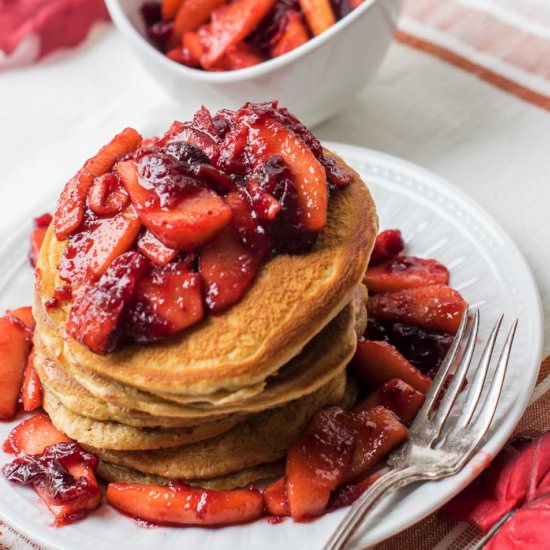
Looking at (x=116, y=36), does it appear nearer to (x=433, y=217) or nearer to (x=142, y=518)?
(x=433, y=217)

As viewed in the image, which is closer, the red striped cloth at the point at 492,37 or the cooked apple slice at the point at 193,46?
the cooked apple slice at the point at 193,46

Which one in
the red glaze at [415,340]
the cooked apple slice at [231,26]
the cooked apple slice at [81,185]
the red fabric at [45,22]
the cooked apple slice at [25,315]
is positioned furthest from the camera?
the red fabric at [45,22]

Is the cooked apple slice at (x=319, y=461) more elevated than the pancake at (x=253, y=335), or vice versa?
the pancake at (x=253, y=335)

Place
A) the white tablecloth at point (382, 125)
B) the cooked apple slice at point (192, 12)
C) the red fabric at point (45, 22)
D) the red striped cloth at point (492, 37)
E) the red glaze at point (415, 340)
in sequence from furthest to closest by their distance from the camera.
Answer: the red fabric at point (45, 22) < the red striped cloth at point (492, 37) < the cooked apple slice at point (192, 12) < the white tablecloth at point (382, 125) < the red glaze at point (415, 340)

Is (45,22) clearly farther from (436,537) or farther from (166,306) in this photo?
(436,537)

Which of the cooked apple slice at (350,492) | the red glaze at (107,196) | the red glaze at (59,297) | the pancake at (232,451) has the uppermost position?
the red glaze at (107,196)

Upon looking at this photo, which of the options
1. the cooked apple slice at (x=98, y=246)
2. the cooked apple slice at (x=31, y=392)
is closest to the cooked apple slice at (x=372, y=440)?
the cooked apple slice at (x=98, y=246)

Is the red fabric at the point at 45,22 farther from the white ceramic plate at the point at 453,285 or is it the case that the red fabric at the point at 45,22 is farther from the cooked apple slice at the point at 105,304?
the cooked apple slice at the point at 105,304

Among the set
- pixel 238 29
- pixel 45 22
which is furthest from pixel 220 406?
pixel 45 22
